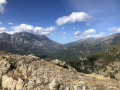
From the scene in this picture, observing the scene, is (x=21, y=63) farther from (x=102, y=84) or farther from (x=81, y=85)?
(x=102, y=84)

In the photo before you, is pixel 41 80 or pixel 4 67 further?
pixel 4 67

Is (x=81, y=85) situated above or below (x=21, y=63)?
below

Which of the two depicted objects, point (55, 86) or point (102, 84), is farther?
point (102, 84)

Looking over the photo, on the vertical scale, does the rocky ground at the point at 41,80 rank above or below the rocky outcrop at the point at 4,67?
below

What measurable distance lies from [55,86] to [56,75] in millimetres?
4287

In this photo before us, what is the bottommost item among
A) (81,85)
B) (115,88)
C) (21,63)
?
(115,88)

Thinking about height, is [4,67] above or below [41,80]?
above

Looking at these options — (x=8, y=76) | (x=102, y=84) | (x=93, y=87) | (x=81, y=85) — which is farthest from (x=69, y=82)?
(x=8, y=76)

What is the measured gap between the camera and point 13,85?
95.9 ft

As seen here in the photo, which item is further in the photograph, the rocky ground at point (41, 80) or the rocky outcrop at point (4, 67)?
the rocky outcrop at point (4, 67)

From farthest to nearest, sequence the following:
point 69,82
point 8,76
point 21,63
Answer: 1. point 21,63
2. point 8,76
3. point 69,82

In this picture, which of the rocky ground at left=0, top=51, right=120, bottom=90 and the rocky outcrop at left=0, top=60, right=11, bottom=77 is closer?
the rocky ground at left=0, top=51, right=120, bottom=90

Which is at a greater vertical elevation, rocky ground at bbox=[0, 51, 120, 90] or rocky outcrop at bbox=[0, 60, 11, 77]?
rocky outcrop at bbox=[0, 60, 11, 77]

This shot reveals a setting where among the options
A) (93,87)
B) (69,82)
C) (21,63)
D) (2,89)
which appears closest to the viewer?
(93,87)
